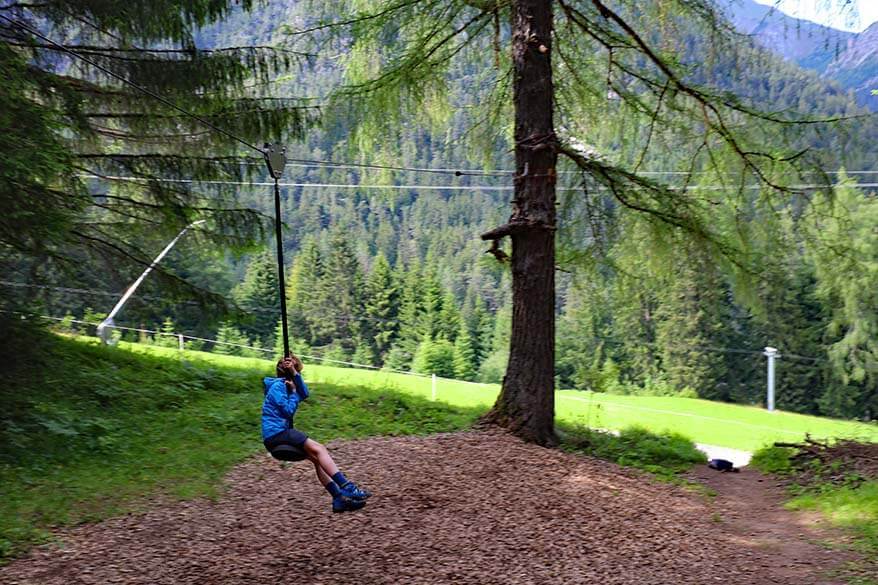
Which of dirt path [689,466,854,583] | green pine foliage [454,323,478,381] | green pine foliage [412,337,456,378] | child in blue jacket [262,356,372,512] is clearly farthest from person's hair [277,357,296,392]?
green pine foliage [454,323,478,381]

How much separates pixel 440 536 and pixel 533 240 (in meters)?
3.90

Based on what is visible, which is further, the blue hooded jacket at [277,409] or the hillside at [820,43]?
the hillside at [820,43]

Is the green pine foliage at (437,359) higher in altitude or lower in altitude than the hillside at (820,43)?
lower

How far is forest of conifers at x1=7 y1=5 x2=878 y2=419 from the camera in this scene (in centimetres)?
870

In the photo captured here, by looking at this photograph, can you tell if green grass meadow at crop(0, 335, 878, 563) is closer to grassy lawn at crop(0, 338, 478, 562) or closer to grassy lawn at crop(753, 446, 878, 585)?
grassy lawn at crop(0, 338, 478, 562)

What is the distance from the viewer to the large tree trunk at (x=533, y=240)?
836 centimetres

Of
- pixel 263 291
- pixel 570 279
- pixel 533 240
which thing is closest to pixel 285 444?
pixel 533 240

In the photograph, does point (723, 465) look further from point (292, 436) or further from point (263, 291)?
point (263, 291)

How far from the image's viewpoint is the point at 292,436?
5.41 meters

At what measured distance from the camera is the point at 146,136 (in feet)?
32.2

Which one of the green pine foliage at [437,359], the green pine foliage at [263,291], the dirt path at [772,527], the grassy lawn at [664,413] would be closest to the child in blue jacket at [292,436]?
the dirt path at [772,527]

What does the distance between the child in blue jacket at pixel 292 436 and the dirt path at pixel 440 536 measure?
19cm

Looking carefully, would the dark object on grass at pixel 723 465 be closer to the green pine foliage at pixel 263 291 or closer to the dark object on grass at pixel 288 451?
the dark object on grass at pixel 288 451

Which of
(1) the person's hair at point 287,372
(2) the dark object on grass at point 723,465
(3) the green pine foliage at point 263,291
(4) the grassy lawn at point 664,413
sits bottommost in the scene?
(4) the grassy lawn at point 664,413
